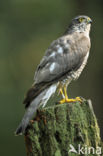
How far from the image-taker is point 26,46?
1953 centimetres

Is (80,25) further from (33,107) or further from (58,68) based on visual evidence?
(33,107)

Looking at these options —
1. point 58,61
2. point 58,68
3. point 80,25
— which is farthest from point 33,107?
point 80,25

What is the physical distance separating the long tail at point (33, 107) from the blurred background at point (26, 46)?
357 inches

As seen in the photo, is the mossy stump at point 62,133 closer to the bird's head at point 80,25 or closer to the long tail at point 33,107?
the long tail at point 33,107

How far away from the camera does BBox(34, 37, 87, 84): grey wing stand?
258 inches

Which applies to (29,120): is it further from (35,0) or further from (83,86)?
(35,0)

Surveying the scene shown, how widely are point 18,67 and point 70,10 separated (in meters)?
2.82

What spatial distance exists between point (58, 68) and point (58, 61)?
0.13 m

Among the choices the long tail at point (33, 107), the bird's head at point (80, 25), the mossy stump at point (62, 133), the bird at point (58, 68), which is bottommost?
the mossy stump at point (62, 133)

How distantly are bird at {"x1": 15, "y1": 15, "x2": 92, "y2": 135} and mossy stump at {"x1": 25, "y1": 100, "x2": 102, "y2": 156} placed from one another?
25.1 inches

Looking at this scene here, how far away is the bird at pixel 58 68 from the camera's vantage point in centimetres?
625

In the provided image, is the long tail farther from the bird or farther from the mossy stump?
the mossy stump

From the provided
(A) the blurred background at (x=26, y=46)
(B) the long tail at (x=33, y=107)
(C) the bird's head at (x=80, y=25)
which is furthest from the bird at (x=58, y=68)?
A: (A) the blurred background at (x=26, y=46)

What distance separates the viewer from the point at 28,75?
757 inches
